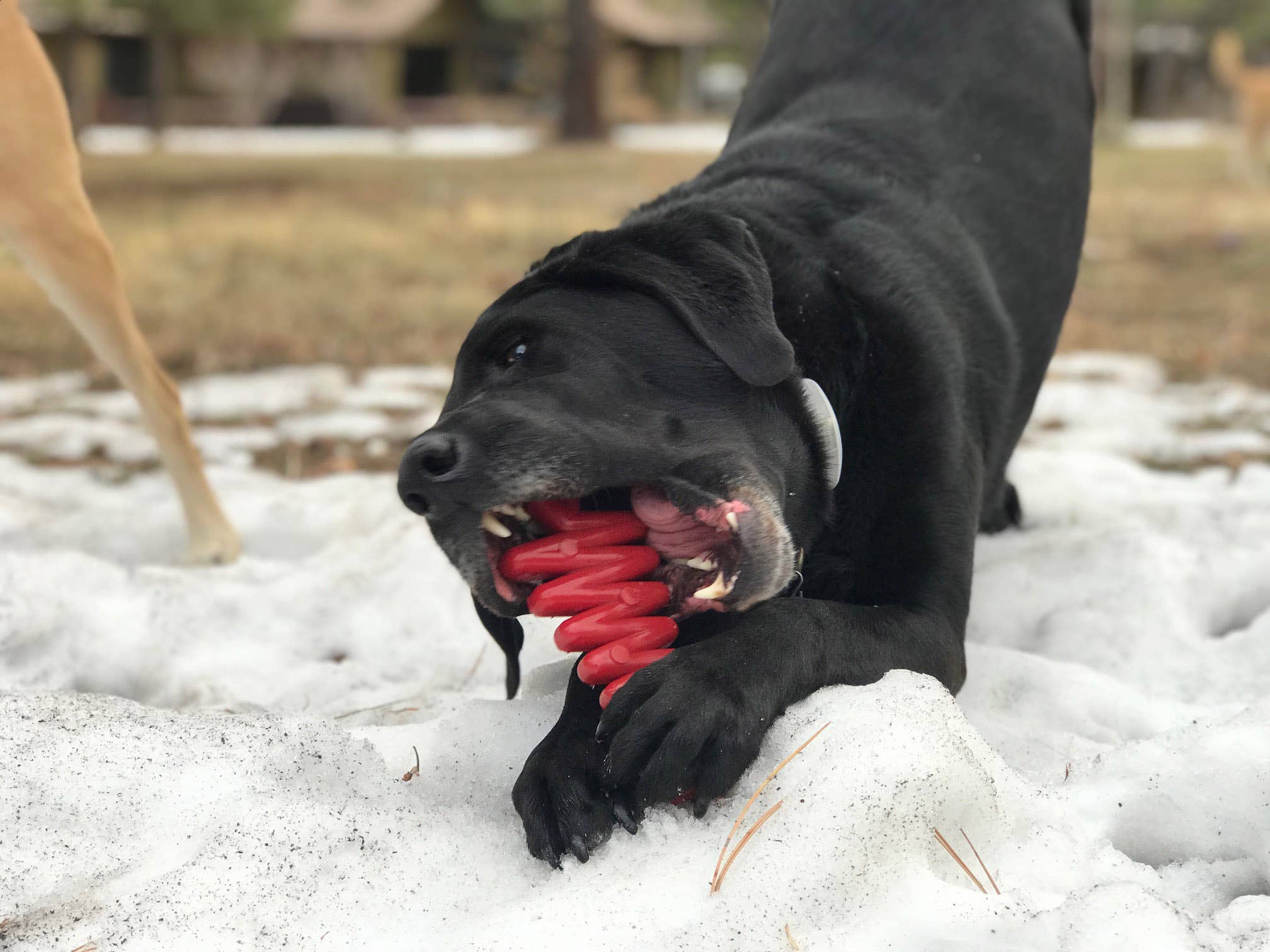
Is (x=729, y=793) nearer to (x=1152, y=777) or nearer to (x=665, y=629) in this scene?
(x=665, y=629)

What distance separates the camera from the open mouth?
1.83 meters

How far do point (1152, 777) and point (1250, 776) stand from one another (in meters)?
0.13

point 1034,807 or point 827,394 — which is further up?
point 827,394

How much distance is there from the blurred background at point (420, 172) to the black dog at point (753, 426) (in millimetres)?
2008

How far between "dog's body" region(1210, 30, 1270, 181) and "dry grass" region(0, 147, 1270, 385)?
22.9 inches

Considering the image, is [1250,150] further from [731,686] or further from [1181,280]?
[731,686]

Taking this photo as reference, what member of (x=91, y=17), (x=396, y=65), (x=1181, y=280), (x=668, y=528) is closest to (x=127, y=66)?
(x=396, y=65)

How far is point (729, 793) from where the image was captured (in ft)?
5.52

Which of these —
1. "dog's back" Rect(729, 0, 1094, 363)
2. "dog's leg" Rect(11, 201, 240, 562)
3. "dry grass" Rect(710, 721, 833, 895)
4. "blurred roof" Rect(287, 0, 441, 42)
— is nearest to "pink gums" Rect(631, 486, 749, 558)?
"dry grass" Rect(710, 721, 833, 895)

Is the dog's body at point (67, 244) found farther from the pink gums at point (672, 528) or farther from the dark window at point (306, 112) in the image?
the dark window at point (306, 112)

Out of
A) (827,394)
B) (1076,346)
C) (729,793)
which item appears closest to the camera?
(729,793)

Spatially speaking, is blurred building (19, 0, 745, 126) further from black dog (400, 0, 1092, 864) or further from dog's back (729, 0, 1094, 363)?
black dog (400, 0, 1092, 864)

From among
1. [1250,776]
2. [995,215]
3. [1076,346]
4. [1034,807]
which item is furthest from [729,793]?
[1076,346]

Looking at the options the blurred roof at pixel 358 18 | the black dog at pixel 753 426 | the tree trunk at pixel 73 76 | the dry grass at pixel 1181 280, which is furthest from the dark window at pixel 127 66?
the black dog at pixel 753 426
